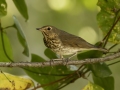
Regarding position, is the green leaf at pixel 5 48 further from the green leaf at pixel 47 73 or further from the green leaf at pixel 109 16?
the green leaf at pixel 109 16

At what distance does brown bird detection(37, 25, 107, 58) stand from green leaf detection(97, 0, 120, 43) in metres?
0.14

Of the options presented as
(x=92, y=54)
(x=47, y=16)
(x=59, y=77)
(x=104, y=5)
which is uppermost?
(x=104, y=5)

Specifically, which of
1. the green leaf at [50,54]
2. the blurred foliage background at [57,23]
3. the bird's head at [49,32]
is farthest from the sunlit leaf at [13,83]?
the blurred foliage background at [57,23]

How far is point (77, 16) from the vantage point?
349 cm

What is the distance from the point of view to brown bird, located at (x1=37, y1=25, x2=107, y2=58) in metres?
1.57

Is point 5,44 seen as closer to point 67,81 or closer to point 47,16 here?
point 67,81

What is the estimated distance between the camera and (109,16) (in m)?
1.39

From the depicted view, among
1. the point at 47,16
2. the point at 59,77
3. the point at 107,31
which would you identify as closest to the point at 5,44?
the point at 59,77

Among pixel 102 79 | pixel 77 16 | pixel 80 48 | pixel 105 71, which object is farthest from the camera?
pixel 77 16

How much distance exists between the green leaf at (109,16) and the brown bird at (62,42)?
14 cm

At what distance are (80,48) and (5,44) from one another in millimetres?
330

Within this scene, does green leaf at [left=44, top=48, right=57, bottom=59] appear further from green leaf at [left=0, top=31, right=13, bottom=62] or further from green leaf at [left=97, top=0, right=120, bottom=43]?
green leaf at [left=97, top=0, right=120, bottom=43]

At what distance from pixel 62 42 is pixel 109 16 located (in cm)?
33

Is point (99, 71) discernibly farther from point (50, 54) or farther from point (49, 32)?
point (49, 32)
